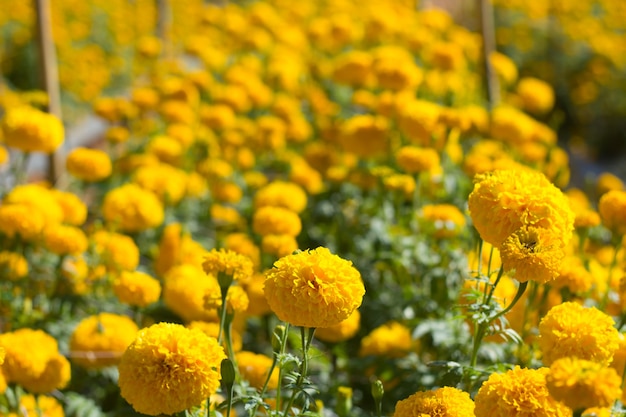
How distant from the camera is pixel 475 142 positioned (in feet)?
14.6

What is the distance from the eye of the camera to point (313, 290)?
150 cm

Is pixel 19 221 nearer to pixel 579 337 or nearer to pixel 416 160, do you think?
pixel 416 160

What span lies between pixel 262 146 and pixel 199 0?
7265 mm

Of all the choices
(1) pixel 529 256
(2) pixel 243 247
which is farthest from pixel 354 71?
(1) pixel 529 256

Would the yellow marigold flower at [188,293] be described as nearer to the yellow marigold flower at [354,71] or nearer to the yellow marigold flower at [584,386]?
the yellow marigold flower at [584,386]

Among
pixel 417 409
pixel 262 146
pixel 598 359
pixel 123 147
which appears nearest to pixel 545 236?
pixel 598 359

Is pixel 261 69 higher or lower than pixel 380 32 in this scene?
lower

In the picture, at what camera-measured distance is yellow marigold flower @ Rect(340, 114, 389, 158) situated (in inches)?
136

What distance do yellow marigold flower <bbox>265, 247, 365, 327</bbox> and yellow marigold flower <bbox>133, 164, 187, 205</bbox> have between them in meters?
1.81

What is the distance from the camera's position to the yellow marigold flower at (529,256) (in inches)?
60.6

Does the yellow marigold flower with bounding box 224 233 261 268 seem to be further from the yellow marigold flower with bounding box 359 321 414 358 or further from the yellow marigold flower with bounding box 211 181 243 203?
the yellow marigold flower with bounding box 211 181 243 203

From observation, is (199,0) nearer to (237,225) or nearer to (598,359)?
(237,225)

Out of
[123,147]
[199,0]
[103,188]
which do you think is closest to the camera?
[103,188]

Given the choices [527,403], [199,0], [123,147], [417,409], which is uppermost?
[527,403]
